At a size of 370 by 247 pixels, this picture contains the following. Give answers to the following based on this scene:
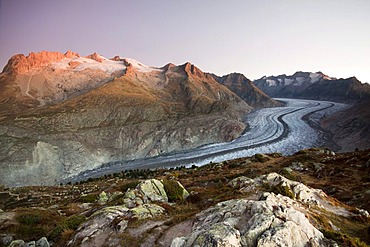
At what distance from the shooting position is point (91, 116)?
11388cm

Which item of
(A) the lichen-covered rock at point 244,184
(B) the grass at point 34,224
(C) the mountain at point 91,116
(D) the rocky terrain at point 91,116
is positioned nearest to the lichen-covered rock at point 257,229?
(A) the lichen-covered rock at point 244,184

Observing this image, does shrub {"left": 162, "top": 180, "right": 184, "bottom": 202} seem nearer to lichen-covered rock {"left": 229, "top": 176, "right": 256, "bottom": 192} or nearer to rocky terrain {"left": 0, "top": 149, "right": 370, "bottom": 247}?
rocky terrain {"left": 0, "top": 149, "right": 370, "bottom": 247}

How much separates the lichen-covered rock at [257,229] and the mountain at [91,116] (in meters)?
81.8

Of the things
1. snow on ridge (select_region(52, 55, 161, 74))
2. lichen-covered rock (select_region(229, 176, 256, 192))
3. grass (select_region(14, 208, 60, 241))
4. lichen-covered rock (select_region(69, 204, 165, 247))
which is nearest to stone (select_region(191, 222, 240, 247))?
lichen-covered rock (select_region(69, 204, 165, 247))

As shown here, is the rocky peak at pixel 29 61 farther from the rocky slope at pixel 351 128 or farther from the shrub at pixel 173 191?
the rocky slope at pixel 351 128

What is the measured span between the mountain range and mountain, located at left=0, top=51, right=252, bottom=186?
0.29 m

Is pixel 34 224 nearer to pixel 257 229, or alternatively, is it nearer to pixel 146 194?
pixel 146 194

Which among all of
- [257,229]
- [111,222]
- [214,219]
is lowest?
[111,222]

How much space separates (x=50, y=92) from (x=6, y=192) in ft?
364

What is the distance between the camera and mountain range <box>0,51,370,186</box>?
83.6m

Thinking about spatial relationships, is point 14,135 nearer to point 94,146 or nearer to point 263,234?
point 94,146

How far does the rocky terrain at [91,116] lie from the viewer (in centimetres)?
8362

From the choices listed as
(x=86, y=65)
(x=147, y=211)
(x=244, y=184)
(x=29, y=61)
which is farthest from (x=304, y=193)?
(x=29, y=61)

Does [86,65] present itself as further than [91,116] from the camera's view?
Yes
